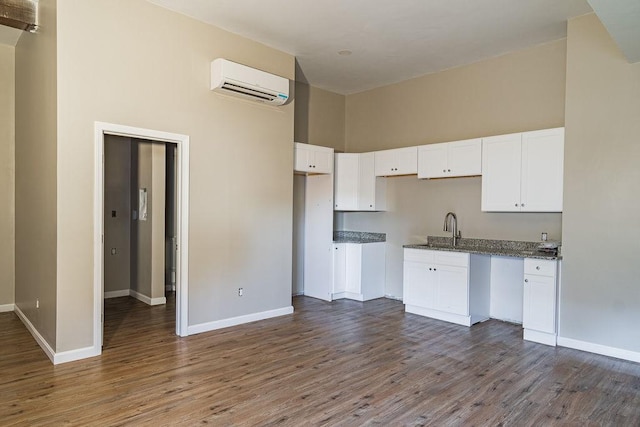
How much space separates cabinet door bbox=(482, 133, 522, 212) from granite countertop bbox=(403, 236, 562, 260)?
495 millimetres

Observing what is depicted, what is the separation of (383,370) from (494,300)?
237cm

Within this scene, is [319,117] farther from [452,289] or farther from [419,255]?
[452,289]

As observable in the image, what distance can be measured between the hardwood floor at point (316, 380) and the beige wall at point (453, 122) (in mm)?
1453

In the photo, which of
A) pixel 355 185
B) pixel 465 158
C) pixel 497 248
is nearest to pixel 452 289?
pixel 497 248

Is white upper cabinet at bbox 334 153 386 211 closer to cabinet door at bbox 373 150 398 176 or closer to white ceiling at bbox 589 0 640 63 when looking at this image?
cabinet door at bbox 373 150 398 176

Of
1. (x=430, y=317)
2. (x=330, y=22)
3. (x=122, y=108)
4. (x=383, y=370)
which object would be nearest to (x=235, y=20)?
(x=330, y=22)

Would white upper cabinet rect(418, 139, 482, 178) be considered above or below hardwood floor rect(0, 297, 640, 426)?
above

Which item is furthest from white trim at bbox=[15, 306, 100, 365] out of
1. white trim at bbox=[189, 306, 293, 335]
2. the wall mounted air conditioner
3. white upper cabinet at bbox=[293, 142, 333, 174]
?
white upper cabinet at bbox=[293, 142, 333, 174]

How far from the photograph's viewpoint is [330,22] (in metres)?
4.36

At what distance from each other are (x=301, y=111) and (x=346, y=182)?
1328 mm

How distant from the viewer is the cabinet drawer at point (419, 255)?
17.0ft

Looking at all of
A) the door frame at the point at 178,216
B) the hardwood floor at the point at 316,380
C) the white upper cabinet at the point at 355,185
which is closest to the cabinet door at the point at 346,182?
the white upper cabinet at the point at 355,185

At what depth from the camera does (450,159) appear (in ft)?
17.2

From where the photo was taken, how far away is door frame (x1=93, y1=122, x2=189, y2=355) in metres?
3.71
